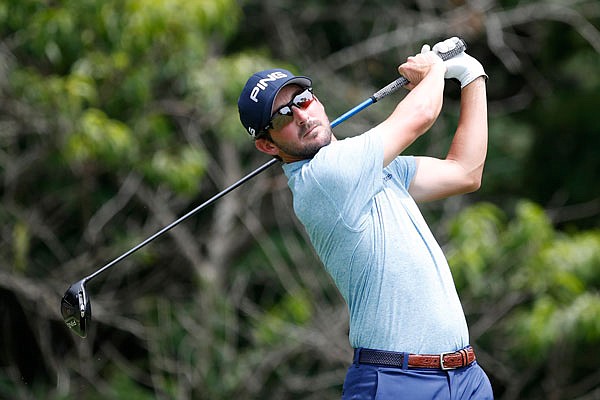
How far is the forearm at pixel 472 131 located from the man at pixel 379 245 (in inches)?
9.9

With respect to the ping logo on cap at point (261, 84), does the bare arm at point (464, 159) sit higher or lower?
lower

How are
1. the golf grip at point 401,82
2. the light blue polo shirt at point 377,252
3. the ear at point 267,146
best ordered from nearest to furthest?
1. the light blue polo shirt at point 377,252
2. the ear at point 267,146
3. the golf grip at point 401,82

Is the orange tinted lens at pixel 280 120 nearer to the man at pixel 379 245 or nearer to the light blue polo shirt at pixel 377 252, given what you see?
the man at pixel 379 245

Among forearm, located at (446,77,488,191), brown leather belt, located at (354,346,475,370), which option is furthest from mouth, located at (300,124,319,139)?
brown leather belt, located at (354,346,475,370)

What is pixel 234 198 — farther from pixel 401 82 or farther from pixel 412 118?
pixel 412 118

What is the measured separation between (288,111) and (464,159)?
2.00 ft

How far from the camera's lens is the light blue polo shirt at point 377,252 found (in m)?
3.12

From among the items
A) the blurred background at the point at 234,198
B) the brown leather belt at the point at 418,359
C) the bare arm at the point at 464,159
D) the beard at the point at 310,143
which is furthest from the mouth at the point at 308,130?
the blurred background at the point at 234,198

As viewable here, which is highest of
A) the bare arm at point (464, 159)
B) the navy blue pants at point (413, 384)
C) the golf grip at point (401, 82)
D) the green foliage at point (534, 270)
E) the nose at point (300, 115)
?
the nose at point (300, 115)

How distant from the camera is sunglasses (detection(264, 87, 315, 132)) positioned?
3.26 metres

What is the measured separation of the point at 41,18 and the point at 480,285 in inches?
121

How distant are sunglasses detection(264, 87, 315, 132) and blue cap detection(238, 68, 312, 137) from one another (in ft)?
0.07

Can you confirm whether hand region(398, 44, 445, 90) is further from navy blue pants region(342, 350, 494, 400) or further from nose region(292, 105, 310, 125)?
navy blue pants region(342, 350, 494, 400)

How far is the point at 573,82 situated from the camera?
10195mm
